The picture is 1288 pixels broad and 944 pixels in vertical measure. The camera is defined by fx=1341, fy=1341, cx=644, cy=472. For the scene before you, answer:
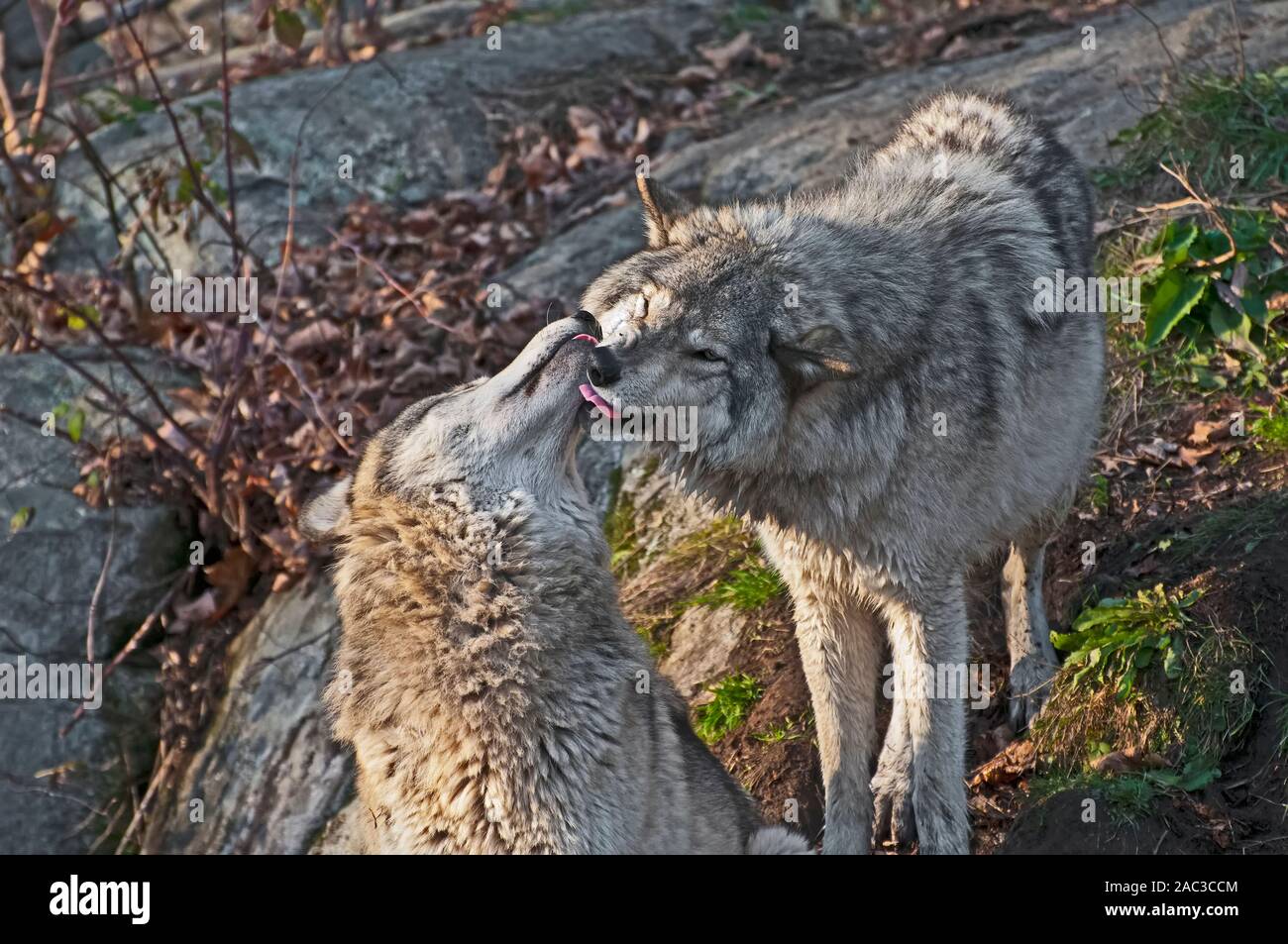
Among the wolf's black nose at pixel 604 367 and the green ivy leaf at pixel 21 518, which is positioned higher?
the green ivy leaf at pixel 21 518

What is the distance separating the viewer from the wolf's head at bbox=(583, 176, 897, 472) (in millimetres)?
4375

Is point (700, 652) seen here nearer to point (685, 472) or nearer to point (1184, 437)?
point (685, 472)

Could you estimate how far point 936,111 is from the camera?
6125 millimetres

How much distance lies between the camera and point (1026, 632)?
5.92 m

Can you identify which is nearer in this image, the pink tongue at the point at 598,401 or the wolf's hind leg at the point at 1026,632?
the pink tongue at the point at 598,401

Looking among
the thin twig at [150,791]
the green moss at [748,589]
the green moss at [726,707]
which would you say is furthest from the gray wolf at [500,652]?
the thin twig at [150,791]

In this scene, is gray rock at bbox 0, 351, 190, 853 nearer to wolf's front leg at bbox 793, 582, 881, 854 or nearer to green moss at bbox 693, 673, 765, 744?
green moss at bbox 693, 673, 765, 744

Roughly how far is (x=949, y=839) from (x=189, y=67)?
11354mm

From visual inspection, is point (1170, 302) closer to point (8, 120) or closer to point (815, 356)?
point (815, 356)

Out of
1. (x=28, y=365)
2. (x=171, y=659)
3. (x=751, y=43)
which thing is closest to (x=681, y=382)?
(x=171, y=659)

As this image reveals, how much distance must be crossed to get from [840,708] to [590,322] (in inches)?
75.0

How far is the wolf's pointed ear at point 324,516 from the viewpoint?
4.71 m

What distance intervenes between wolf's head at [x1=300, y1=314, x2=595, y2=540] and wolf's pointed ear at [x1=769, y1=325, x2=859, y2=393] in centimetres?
65

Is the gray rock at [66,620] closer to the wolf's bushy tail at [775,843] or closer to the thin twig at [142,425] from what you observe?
the thin twig at [142,425]
